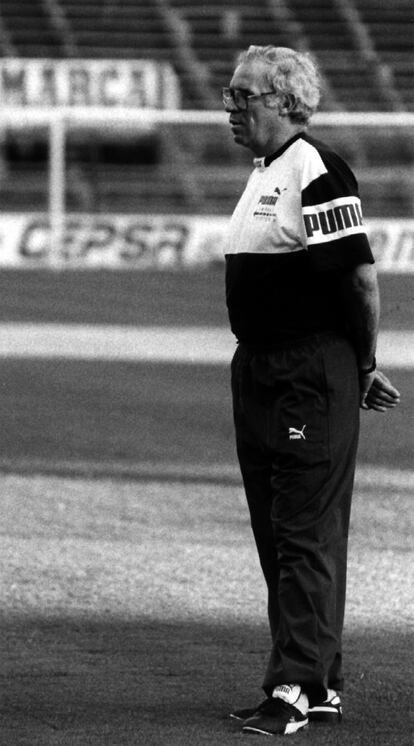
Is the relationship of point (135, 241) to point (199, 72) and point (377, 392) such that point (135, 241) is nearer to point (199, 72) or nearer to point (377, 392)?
point (199, 72)

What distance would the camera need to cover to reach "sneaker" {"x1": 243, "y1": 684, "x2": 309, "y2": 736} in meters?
4.38

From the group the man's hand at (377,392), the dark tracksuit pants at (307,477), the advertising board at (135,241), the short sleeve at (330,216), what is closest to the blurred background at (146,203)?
the advertising board at (135,241)

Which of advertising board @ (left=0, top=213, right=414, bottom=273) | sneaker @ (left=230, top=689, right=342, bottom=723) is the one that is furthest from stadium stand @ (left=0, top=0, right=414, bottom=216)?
sneaker @ (left=230, top=689, right=342, bottom=723)

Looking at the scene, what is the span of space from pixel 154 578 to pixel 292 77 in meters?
2.74

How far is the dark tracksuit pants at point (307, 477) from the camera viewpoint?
171 inches

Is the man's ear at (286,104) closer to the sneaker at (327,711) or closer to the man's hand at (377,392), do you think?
the man's hand at (377,392)

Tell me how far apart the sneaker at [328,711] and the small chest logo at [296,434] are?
72 centimetres

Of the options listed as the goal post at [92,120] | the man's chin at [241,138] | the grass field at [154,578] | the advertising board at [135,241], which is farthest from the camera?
the advertising board at [135,241]

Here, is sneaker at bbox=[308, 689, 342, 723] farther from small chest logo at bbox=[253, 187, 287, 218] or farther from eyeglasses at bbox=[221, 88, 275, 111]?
eyeglasses at bbox=[221, 88, 275, 111]

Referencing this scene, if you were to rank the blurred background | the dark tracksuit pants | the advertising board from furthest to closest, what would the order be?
1. the advertising board
2. the blurred background
3. the dark tracksuit pants

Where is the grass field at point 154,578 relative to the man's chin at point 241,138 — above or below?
below

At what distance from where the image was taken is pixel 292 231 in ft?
14.0

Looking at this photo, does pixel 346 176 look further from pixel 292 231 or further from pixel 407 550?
pixel 407 550

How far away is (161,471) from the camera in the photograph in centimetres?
959
